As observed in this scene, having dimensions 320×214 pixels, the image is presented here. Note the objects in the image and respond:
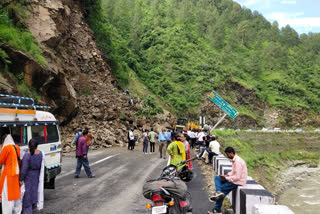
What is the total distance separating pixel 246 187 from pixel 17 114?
5919 mm

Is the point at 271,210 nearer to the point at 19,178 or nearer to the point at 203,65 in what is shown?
the point at 19,178

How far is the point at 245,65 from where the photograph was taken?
3118 inches

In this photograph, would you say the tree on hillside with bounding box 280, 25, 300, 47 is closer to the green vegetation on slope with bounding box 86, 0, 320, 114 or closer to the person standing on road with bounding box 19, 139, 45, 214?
the green vegetation on slope with bounding box 86, 0, 320, 114

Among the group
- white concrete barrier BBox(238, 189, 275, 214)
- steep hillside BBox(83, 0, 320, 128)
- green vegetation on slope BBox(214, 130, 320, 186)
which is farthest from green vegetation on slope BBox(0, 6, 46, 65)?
green vegetation on slope BBox(214, 130, 320, 186)

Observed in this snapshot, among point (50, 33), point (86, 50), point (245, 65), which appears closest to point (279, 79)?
point (245, 65)

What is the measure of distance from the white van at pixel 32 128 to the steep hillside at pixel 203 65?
2758cm

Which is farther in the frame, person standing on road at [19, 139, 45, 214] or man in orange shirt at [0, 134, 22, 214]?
person standing on road at [19, 139, 45, 214]

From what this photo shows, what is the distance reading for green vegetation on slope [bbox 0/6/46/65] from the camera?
52.9 ft

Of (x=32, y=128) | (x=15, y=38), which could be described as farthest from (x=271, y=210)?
(x=15, y=38)

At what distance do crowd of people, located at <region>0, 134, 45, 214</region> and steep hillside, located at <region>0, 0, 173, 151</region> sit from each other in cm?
978

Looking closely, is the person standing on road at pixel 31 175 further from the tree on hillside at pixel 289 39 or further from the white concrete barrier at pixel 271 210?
the tree on hillside at pixel 289 39

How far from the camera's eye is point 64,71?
2391 cm

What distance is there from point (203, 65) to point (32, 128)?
194ft

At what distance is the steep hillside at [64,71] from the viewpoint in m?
16.9
